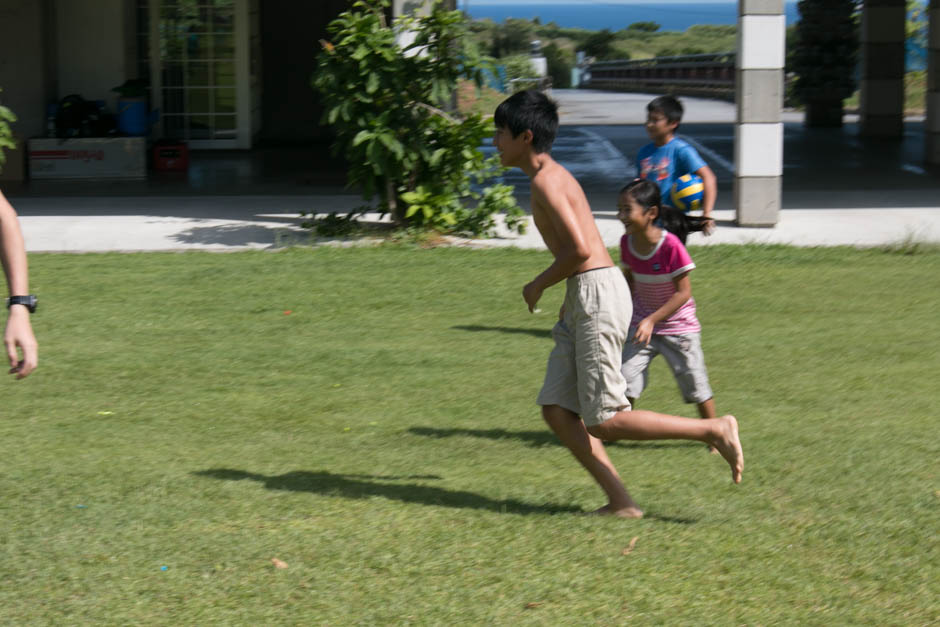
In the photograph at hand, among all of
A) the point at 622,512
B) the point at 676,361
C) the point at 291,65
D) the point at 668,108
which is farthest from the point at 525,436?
the point at 291,65

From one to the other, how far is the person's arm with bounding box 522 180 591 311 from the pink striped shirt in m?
0.94

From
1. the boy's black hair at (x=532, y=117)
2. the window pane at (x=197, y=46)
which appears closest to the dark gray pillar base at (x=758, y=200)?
the boy's black hair at (x=532, y=117)

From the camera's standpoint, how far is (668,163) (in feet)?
21.6

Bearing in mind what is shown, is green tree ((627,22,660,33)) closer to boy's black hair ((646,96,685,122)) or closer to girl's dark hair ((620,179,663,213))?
boy's black hair ((646,96,685,122))

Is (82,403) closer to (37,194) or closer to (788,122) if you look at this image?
(37,194)

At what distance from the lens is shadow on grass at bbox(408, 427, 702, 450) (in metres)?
5.75

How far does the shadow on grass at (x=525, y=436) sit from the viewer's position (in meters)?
5.75

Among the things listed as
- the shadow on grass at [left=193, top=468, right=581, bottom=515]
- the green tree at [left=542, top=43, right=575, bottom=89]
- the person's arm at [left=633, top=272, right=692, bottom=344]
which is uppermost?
the green tree at [left=542, top=43, right=575, bottom=89]

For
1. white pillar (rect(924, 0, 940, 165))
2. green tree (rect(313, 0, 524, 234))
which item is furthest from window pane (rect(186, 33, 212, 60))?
white pillar (rect(924, 0, 940, 165))

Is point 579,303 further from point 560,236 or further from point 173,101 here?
point 173,101

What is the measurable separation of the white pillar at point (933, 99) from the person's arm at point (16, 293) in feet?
53.0

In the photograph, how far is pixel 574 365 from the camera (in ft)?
14.8

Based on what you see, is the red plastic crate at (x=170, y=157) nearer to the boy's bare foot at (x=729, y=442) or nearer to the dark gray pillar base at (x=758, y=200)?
the dark gray pillar base at (x=758, y=200)

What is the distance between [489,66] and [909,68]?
91.2 feet
